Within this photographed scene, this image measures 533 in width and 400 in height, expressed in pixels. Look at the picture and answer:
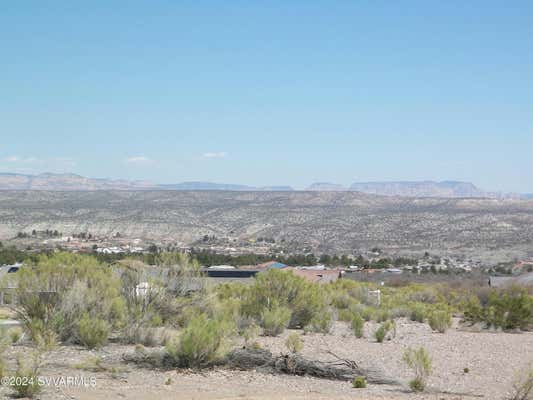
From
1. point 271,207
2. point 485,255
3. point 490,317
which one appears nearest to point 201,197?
point 271,207

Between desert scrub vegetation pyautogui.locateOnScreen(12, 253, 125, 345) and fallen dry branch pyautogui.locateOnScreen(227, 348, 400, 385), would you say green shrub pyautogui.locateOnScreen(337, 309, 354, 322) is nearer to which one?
desert scrub vegetation pyautogui.locateOnScreen(12, 253, 125, 345)

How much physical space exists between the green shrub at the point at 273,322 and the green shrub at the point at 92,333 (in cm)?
656

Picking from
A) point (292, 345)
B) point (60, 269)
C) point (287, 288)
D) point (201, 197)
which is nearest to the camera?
point (292, 345)

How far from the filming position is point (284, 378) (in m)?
17.6

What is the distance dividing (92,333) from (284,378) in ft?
20.1

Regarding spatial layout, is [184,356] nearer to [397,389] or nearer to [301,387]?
[301,387]

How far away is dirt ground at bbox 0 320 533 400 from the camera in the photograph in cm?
1538

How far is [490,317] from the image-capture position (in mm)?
31641

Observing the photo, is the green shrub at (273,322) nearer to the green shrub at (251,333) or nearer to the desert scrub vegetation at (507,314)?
the green shrub at (251,333)

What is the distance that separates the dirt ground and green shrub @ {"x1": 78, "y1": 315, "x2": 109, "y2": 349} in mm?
335

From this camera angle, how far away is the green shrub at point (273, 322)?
85.5ft

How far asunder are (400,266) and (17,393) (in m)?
73.1

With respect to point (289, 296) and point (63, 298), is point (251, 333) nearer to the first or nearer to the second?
point (63, 298)

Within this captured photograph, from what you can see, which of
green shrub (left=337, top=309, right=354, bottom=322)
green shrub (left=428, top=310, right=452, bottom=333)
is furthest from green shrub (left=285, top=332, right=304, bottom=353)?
green shrub (left=337, top=309, right=354, bottom=322)
